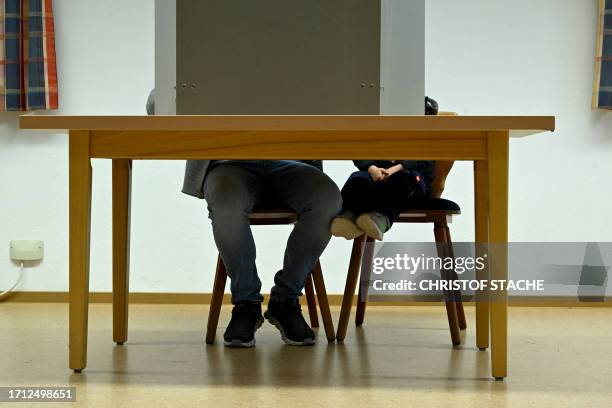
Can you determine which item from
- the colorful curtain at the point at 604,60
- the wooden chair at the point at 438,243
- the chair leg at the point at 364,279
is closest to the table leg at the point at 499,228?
the wooden chair at the point at 438,243

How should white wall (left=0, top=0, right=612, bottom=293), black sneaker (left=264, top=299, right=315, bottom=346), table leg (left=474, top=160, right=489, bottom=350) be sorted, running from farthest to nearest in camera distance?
white wall (left=0, top=0, right=612, bottom=293), black sneaker (left=264, top=299, right=315, bottom=346), table leg (left=474, top=160, right=489, bottom=350)

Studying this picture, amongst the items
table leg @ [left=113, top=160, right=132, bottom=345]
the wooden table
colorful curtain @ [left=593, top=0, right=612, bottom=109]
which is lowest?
table leg @ [left=113, top=160, right=132, bottom=345]

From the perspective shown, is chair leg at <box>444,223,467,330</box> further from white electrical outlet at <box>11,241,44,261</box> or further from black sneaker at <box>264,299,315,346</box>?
white electrical outlet at <box>11,241,44,261</box>

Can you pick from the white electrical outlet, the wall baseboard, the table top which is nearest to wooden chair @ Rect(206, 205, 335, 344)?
the table top

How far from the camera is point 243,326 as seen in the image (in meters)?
2.50

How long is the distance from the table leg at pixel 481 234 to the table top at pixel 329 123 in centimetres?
33

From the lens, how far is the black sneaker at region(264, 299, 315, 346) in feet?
8.36

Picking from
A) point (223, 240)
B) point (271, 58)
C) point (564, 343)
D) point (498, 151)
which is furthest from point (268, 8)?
point (564, 343)

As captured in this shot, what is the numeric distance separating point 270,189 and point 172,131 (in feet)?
2.16

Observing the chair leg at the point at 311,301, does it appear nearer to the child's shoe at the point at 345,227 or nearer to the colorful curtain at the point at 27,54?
the child's shoe at the point at 345,227

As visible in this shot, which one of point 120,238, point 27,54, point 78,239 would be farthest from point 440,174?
point 27,54

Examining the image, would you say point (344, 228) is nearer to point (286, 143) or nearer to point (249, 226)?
point (249, 226)

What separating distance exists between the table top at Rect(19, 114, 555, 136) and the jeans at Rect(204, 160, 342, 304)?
0.58 meters

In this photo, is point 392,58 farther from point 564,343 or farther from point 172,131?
point 564,343
